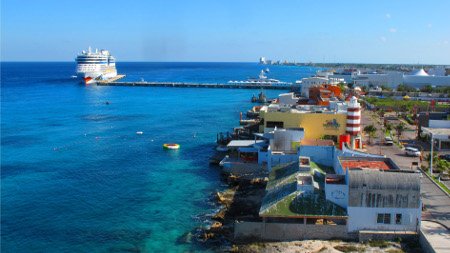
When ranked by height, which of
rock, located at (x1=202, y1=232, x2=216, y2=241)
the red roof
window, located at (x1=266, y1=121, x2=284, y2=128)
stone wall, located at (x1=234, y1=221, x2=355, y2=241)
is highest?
window, located at (x1=266, y1=121, x2=284, y2=128)

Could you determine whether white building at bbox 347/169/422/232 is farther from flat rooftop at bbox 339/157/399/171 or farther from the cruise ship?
the cruise ship

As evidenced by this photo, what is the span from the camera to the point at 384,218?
23.6m

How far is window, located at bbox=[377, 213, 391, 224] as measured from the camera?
2355 centimetres

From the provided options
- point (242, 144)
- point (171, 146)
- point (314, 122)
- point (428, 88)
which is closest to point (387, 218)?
point (314, 122)

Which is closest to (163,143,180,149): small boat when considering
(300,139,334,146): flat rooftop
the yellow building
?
the yellow building

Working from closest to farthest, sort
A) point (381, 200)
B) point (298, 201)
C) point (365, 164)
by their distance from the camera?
1. point (381, 200)
2. point (298, 201)
3. point (365, 164)

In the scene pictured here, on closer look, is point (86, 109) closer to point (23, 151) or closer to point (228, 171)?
point (23, 151)

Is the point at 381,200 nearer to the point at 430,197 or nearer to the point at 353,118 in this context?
the point at 430,197

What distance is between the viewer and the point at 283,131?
36.7 m

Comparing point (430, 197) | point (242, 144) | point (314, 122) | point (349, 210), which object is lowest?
point (430, 197)

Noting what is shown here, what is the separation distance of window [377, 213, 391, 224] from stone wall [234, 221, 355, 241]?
171 cm

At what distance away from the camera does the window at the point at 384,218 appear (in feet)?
77.3

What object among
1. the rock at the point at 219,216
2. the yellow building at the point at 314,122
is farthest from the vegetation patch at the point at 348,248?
the yellow building at the point at 314,122

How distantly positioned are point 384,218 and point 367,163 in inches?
218
